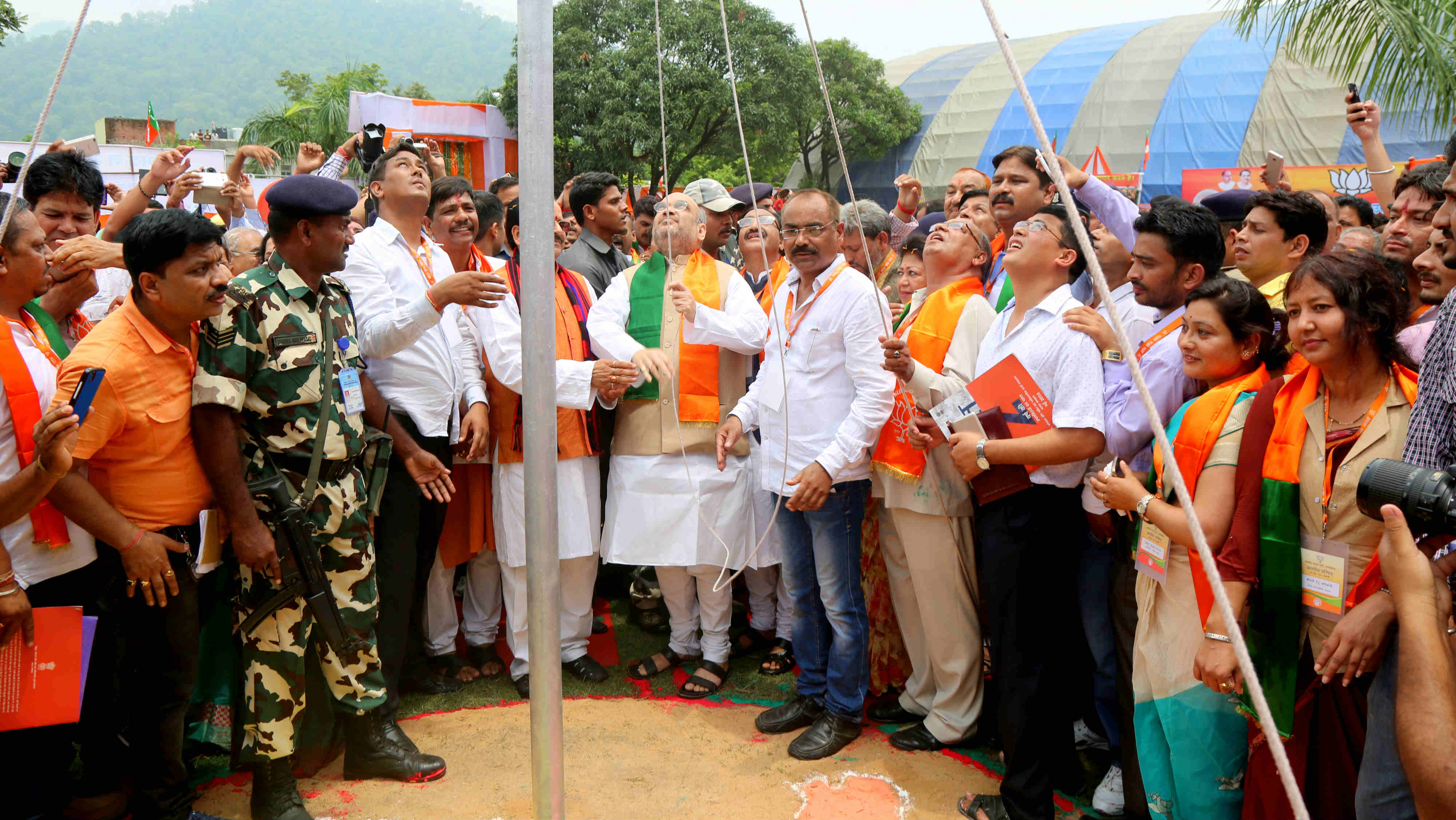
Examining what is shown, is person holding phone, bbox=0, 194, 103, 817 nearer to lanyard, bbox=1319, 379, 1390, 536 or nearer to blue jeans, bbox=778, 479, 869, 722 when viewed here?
blue jeans, bbox=778, 479, 869, 722

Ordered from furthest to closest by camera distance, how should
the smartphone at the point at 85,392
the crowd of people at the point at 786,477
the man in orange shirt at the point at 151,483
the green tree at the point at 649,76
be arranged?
the green tree at the point at 649,76 → the man in orange shirt at the point at 151,483 → the smartphone at the point at 85,392 → the crowd of people at the point at 786,477

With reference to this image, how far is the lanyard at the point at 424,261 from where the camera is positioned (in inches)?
156

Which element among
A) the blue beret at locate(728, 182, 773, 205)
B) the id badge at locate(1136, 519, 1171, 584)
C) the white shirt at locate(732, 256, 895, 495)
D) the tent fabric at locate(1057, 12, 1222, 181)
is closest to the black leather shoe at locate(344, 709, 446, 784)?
the white shirt at locate(732, 256, 895, 495)

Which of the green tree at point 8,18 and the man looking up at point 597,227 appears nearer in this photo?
the man looking up at point 597,227

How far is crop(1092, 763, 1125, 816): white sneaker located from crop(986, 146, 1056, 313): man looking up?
1.77 meters

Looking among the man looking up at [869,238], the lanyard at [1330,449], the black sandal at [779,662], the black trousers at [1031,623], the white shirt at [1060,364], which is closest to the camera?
the lanyard at [1330,449]

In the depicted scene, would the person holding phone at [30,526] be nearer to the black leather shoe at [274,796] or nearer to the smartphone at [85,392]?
the smartphone at [85,392]

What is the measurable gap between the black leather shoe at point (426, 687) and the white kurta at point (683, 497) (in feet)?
3.04

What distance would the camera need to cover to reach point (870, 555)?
413 cm

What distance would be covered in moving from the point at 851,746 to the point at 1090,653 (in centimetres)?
100

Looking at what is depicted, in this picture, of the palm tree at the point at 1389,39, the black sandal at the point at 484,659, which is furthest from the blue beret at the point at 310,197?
the palm tree at the point at 1389,39

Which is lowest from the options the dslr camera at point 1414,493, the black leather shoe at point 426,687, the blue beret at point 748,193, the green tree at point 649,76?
the black leather shoe at point 426,687

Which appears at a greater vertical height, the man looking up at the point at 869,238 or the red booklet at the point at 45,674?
the man looking up at the point at 869,238

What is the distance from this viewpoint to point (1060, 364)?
3.04 metres
